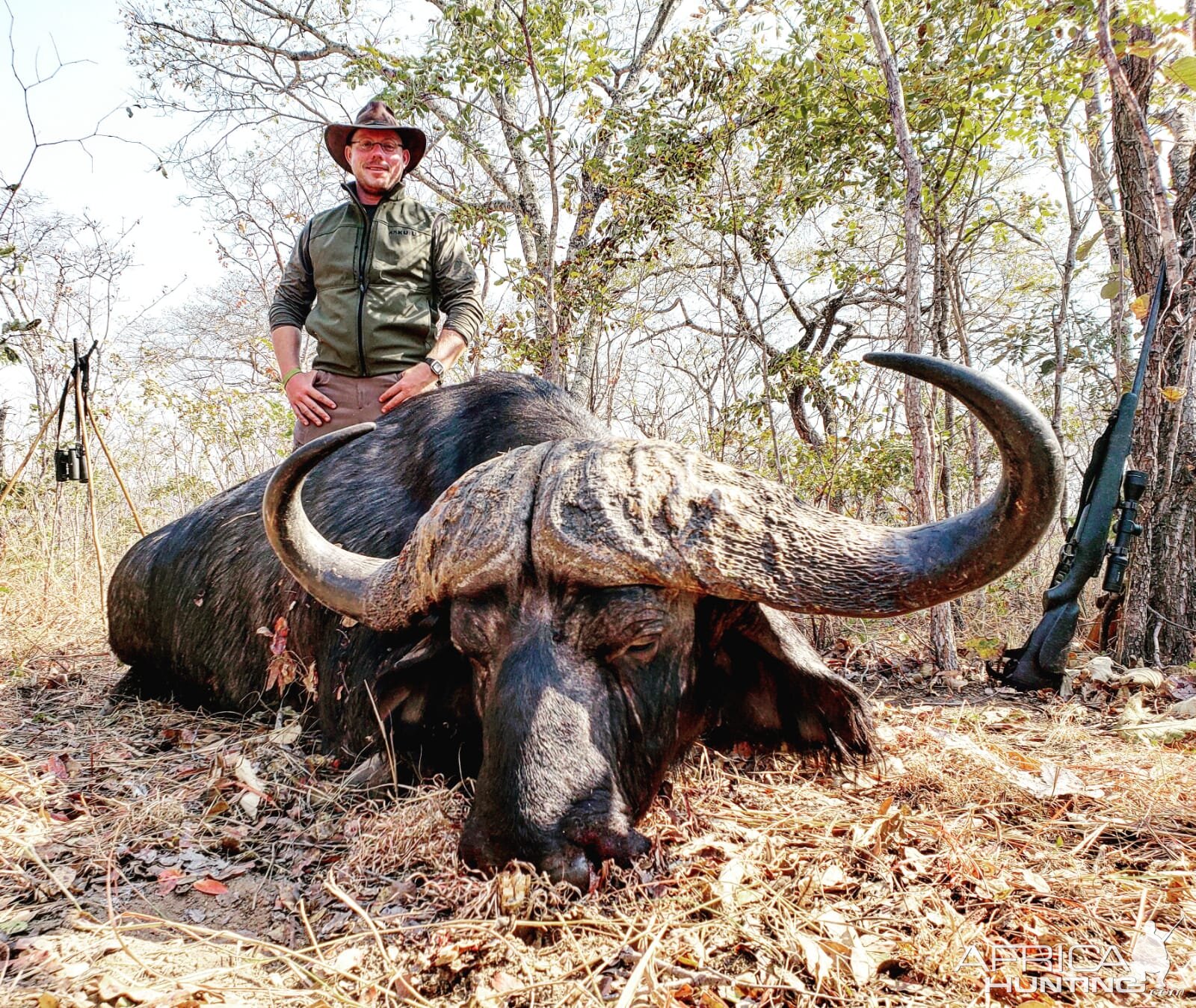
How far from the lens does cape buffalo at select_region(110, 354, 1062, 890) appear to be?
175 centimetres

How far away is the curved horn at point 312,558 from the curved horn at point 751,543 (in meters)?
0.74

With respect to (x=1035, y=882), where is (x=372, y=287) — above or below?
above

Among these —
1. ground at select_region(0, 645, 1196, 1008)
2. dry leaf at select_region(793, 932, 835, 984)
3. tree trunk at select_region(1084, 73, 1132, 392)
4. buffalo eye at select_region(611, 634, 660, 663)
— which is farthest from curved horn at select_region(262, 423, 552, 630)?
tree trunk at select_region(1084, 73, 1132, 392)

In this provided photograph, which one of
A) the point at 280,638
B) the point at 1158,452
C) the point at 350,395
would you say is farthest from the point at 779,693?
the point at 350,395

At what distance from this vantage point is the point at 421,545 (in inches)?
89.5

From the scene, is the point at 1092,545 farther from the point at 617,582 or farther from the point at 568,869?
the point at 568,869

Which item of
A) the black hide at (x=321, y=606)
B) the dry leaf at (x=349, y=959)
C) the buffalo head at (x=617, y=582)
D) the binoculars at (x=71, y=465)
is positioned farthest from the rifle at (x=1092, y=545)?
the binoculars at (x=71, y=465)

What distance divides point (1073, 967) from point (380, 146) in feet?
15.1

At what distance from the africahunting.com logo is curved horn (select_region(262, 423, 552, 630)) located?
4.41ft

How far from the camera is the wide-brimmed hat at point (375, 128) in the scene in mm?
4273

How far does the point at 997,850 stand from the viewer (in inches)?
79.7

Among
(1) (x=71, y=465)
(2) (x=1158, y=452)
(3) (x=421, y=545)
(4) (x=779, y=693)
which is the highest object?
(2) (x=1158, y=452)

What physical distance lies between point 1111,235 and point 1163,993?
20.6ft

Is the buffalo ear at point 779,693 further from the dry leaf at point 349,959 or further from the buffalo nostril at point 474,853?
the dry leaf at point 349,959
